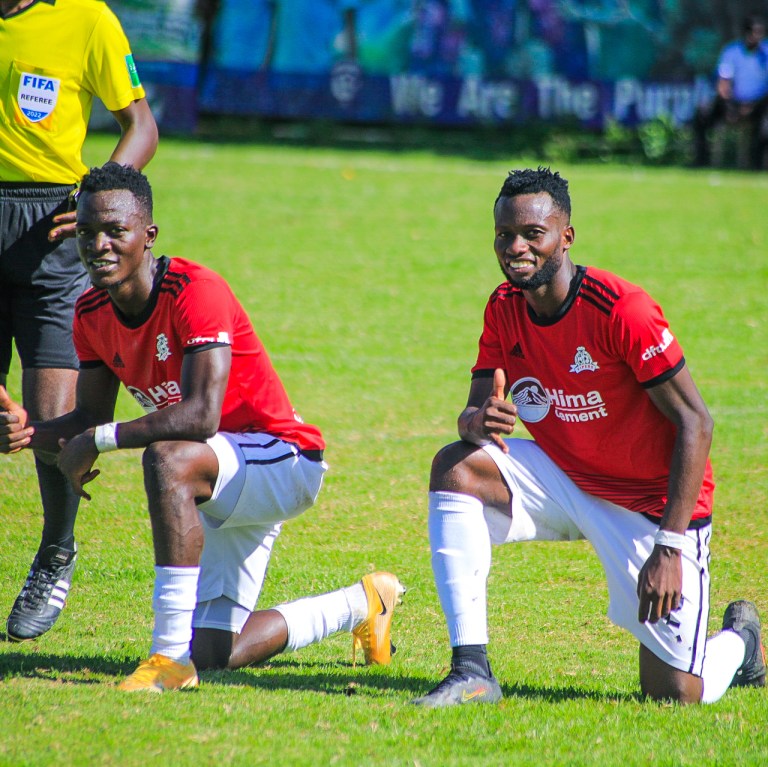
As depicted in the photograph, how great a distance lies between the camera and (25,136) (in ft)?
19.1

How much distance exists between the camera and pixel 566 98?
76.0 ft

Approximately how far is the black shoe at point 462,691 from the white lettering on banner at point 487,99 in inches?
791

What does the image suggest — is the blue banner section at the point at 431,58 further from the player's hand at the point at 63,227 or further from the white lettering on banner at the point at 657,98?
the player's hand at the point at 63,227

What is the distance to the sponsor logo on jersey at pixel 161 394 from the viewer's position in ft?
16.3

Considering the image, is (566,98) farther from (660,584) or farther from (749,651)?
(660,584)

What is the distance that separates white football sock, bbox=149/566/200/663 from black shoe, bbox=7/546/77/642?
1079mm

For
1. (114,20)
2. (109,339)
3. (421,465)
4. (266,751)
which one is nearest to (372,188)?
(421,465)

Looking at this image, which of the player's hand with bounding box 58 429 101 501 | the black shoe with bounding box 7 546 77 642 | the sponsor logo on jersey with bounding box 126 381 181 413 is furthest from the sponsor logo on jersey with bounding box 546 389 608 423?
the black shoe with bounding box 7 546 77 642

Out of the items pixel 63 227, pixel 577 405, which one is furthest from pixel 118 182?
pixel 577 405

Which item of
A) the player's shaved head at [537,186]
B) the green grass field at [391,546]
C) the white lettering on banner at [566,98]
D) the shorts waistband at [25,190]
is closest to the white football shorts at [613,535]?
the green grass field at [391,546]

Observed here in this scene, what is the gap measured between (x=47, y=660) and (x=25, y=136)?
245 centimetres

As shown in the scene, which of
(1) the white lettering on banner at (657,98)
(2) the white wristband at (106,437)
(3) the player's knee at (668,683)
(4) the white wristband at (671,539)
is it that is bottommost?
(3) the player's knee at (668,683)

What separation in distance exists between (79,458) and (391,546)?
2335 mm

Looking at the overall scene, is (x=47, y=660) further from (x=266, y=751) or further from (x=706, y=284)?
(x=706, y=284)
